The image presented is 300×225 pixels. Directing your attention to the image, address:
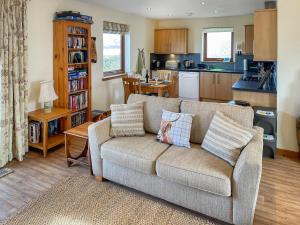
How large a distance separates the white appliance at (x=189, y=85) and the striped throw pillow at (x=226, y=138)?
15.2ft

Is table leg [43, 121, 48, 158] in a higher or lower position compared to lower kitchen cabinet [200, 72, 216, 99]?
lower

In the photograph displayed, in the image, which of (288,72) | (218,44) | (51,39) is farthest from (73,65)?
(218,44)

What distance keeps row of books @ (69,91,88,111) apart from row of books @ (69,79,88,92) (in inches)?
4.3

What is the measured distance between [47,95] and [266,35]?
3268mm

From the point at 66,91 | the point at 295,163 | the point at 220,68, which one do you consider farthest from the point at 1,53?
the point at 220,68

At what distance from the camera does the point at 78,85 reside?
4.74 metres

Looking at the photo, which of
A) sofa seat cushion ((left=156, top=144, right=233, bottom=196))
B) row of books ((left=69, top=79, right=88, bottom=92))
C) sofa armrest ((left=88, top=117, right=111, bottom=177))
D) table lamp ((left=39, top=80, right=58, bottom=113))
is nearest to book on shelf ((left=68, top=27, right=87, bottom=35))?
row of books ((left=69, top=79, right=88, bottom=92))

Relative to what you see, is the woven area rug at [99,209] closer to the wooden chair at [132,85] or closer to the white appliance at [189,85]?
the wooden chair at [132,85]

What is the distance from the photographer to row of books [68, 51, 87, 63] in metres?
4.49

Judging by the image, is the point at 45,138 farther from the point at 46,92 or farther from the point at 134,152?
the point at 134,152

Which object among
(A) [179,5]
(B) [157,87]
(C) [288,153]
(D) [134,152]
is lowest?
(C) [288,153]

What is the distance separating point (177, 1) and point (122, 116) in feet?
9.17

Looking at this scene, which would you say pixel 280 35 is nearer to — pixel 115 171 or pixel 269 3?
pixel 269 3

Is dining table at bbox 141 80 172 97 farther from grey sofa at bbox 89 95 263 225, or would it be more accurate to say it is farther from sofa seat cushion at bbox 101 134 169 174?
sofa seat cushion at bbox 101 134 169 174
